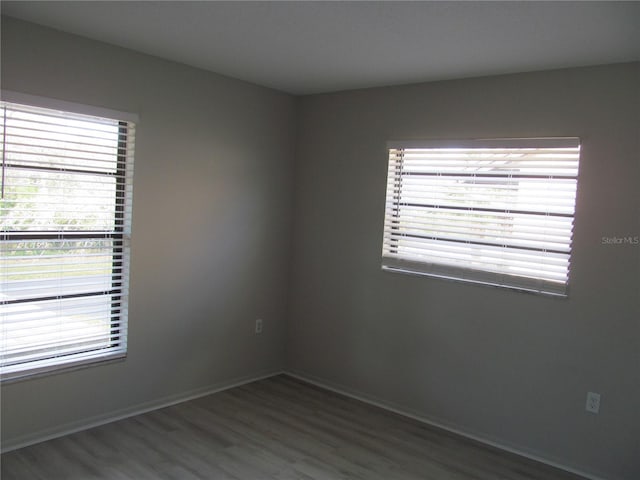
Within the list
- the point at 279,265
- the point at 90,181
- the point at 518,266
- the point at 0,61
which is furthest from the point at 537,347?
the point at 0,61

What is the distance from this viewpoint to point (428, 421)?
12.4 ft

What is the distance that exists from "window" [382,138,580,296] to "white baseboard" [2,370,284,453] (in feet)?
5.29

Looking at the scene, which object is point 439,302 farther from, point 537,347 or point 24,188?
point 24,188

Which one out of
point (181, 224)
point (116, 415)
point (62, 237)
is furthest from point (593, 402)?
point (62, 237)

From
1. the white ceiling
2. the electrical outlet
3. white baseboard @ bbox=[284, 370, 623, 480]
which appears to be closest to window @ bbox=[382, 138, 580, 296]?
the white ceiling

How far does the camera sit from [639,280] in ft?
9.73

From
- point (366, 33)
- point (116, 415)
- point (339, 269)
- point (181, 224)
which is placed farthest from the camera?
point (339, 269)

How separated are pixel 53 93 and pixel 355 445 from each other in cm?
284

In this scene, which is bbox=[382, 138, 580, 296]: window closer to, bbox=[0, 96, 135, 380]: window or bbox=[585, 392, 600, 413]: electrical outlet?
bbox=[585, 392, 600, 413]: electrical outlet

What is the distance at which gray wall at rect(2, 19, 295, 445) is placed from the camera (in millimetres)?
3078

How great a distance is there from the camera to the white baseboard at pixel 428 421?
3225mm

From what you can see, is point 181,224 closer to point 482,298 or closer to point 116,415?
point 116,415

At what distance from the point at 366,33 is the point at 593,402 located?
2.53 m

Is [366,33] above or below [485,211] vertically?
above
